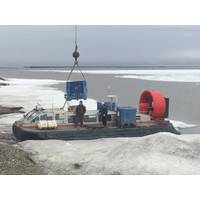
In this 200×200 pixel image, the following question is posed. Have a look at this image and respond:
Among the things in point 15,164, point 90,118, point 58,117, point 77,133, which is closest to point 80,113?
point 77,133

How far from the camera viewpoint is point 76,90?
17.5 m

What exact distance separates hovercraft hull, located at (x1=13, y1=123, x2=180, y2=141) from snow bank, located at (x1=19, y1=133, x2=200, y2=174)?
1098 millimetres

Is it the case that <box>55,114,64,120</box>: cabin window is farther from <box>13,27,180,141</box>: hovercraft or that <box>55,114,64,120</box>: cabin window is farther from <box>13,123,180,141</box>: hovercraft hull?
<box>13,123,180,141</box>: hovercraft hull

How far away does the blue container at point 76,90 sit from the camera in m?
17.3

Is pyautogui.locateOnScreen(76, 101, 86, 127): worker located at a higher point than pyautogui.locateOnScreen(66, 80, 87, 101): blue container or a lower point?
Result: lower

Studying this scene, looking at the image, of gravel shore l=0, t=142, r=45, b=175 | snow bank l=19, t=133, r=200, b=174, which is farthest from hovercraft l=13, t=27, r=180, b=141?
gravel shore l=0, t=142, r=45, b=175

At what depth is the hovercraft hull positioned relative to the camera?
15555 millimetres

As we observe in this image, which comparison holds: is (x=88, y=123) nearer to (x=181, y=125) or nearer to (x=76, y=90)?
(x=76, y=90)

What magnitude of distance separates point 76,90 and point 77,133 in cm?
229

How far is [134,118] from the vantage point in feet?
55.3

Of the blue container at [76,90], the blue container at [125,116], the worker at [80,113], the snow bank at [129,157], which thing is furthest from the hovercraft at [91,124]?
the snow bank at [129,157]

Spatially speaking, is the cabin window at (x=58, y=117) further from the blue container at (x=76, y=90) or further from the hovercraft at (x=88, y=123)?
the blue container at (x=76, y=90)

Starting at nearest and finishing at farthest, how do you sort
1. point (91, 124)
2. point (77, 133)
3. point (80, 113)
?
point (77, 133), point (80, 113), point (91, 124)

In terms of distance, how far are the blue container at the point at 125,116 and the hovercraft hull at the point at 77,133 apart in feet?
0.70
